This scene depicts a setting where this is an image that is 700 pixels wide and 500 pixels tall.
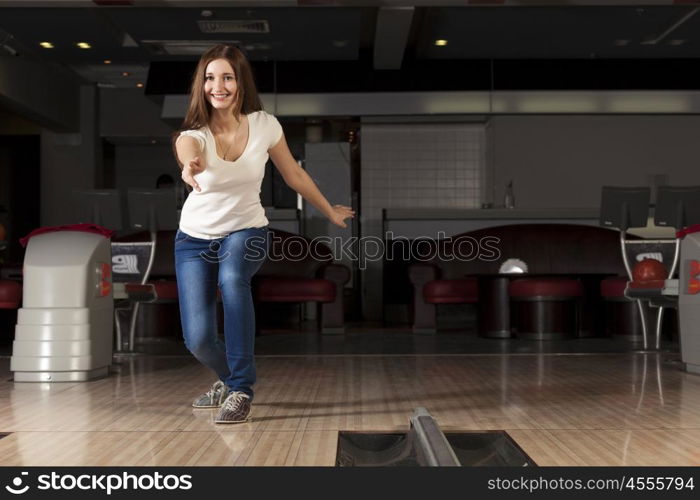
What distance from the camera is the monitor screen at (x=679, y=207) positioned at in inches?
258

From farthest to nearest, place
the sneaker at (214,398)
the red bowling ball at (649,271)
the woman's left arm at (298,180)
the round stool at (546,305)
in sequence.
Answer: the round stool at (546,305), the red bowling ball at (649,271), the sneaker at (214,398), the woman's left arm at (298,180)

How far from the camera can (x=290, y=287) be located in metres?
7.98

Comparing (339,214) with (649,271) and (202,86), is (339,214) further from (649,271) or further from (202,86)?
(649,271)

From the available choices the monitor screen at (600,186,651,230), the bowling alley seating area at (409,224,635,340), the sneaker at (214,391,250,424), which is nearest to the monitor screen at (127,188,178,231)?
the bowling alley seating area at (409,224,635,340)

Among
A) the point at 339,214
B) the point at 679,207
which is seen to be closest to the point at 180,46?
the point at 679,207

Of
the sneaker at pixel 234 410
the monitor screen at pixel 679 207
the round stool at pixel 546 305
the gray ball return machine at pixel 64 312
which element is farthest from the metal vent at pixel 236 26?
the sneaker at pixel 234 410

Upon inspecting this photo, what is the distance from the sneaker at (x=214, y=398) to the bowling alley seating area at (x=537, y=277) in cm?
427

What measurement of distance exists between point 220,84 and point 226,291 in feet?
2.18

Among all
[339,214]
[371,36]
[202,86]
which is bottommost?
[339,214]

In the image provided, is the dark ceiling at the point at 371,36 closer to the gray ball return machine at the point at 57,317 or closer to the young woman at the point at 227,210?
the gray ball return machine at the point at 57,317

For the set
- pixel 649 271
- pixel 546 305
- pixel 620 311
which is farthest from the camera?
pixel 620 311

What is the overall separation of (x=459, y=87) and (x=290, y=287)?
3788mm

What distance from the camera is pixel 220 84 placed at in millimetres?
2994
